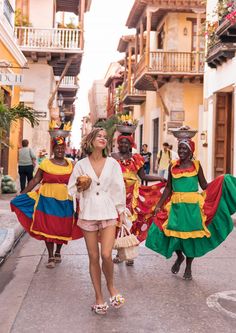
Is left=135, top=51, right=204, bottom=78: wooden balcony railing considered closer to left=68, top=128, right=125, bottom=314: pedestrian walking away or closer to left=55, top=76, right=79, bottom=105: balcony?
left=55, top=76, right=79, bottom=105: balcony

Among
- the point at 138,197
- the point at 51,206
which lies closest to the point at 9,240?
the point at 51,206

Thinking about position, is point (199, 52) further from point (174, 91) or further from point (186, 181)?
point (186, 181)

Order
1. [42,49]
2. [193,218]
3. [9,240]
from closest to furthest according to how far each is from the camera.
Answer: [193,218]
[9,240]
[42,49]

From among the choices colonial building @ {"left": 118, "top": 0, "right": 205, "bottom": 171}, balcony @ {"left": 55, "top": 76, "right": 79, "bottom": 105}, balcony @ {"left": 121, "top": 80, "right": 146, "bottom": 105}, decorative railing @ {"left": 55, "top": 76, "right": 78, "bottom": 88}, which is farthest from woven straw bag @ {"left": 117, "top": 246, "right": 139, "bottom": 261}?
decorative railing @ {"left": 55, "top": 76, "right": 78, "bottom": 88}

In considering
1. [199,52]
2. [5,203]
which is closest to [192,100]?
[199,52]

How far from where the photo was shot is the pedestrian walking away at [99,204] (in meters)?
4.30

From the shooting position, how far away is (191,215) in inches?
219

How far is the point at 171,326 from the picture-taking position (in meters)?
4.07

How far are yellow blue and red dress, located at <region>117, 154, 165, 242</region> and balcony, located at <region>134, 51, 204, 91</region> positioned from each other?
18.3m

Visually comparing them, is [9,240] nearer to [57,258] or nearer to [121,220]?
[57,258]

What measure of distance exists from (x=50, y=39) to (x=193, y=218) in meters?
17.6

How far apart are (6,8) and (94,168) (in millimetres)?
12865

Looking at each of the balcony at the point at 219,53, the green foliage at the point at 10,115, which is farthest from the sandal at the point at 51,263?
the balcony at the point at 219,53

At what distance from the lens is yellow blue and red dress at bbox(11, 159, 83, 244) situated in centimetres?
604
